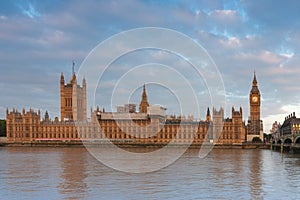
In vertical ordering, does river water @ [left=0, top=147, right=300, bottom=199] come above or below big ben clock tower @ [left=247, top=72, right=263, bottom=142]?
below

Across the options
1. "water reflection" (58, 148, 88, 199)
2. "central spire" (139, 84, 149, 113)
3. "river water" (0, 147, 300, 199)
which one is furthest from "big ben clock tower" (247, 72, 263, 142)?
"water reflection" (58, 148, 88, 199)

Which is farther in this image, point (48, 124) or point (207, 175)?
point (48, 124)

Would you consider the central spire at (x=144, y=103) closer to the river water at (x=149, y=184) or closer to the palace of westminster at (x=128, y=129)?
the palace of westminster at (x=128, y=129)

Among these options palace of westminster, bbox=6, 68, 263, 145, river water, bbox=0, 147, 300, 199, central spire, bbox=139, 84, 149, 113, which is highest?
central spire, bbox=139, 84, 149, 113

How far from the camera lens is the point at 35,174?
3762cm

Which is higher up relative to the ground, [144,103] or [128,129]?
[144,103]

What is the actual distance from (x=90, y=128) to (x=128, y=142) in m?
14.6

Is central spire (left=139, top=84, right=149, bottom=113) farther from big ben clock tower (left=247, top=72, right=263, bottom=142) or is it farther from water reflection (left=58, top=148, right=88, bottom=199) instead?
water reflection (left=58, top=148, right=88, bottom=199)

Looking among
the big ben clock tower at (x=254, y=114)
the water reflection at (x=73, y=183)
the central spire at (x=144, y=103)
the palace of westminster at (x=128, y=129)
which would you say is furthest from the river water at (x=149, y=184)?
the central spire at (x=144, y=103)

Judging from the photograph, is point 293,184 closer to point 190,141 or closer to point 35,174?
point 35,174

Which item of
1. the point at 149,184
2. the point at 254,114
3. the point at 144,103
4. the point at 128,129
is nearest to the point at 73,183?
the point at 149,184

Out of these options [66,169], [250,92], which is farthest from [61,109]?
[66,169]

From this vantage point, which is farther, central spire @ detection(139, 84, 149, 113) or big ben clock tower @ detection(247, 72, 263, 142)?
central spire @ detection(139, 84, 149, 113)

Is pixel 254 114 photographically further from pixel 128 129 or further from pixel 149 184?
pixel 149 184
